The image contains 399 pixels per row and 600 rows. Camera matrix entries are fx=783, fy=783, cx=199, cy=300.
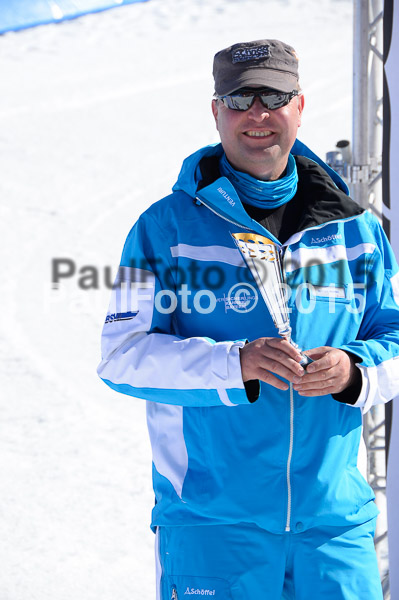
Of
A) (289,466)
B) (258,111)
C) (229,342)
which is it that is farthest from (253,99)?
(289,466)

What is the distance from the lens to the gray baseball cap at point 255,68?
74.4 inches

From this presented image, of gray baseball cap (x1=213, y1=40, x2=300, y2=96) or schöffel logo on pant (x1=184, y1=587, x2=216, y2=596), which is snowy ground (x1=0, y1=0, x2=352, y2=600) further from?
gray baseball cap (x1=213, y1=40, x2=300, y2=96)

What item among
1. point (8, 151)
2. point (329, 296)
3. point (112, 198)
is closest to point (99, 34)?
point (8, 151)

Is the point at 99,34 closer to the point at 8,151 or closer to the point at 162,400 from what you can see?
the point at 8,151

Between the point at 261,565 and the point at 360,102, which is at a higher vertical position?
the point at 360,102

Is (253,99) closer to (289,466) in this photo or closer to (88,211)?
(289,466)

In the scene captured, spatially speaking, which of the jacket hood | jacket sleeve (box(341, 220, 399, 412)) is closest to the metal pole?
the jacket hood

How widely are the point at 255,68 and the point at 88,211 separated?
9185 millimetres

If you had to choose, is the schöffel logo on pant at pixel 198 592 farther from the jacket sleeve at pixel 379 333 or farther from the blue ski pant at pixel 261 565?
the jacket sleeve at pixel 379 333

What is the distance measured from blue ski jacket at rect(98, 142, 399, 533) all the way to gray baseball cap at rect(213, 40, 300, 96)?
0.79 feet

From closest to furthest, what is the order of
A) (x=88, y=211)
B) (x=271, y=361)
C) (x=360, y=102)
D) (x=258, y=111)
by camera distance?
(x=271, y=361), (x=258, y=111), (x=360, y=102), (x=88, y=211)

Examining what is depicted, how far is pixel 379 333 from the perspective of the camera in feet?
6.42

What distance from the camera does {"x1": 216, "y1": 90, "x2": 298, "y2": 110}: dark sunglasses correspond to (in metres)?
1.90

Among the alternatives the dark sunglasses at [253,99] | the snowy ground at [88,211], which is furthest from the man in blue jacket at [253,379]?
the snowy ground at [88,211]
